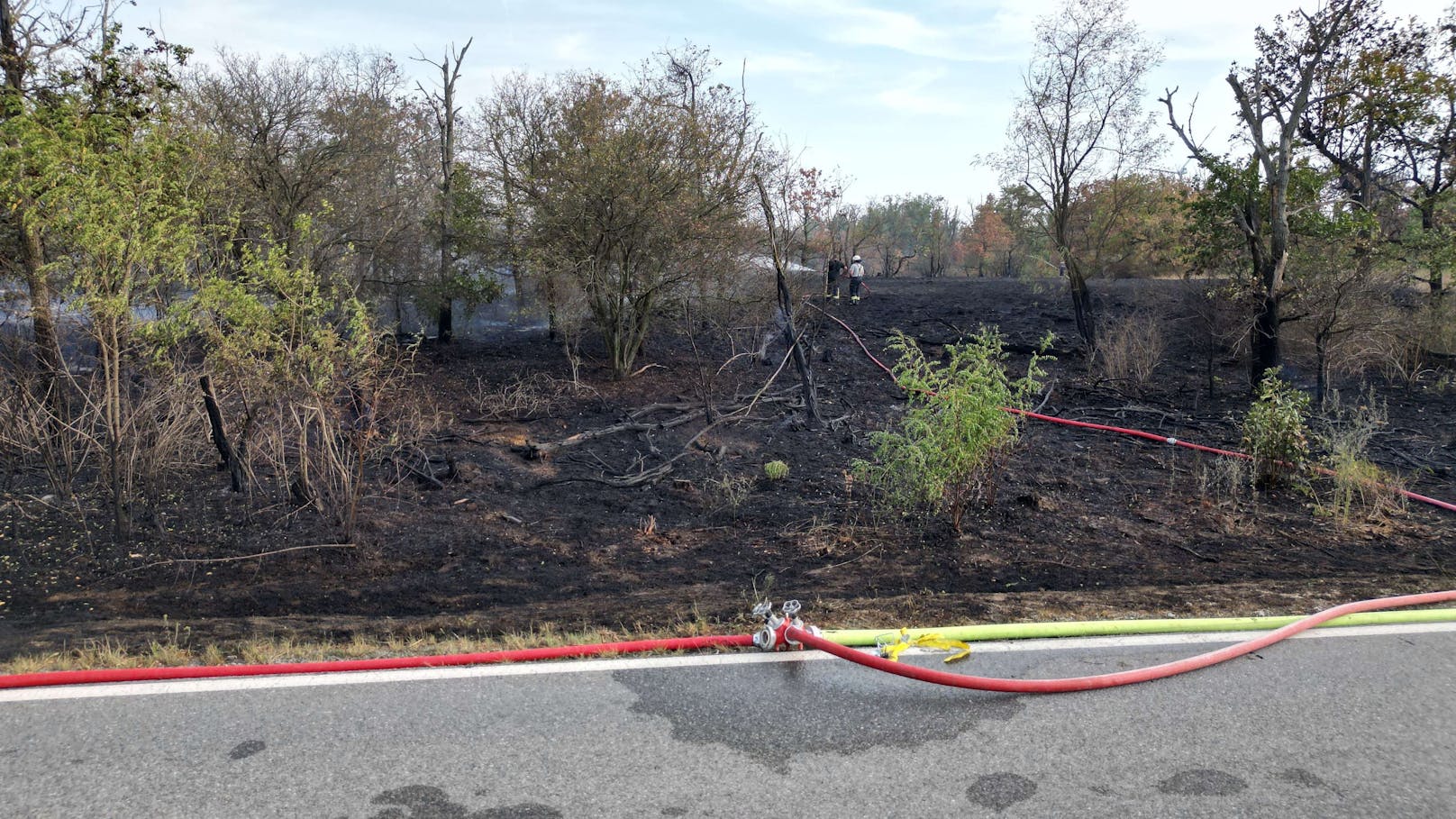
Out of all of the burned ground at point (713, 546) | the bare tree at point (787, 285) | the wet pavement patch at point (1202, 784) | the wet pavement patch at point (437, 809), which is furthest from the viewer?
the bare tree at point (787, 285)

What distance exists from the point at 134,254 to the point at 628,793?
218 inches

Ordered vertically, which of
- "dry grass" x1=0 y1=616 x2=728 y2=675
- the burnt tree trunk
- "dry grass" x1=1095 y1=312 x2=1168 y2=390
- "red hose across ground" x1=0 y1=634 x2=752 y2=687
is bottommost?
"dry grass" x1=0 y1=616 x2=728 y2=675

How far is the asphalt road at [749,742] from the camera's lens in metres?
2.99

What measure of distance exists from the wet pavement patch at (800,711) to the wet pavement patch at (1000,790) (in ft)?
1.10

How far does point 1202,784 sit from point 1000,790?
2.32 ft

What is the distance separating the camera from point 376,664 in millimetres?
4070

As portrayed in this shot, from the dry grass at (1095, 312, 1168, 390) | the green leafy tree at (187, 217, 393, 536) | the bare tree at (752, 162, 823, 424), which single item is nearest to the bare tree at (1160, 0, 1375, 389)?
the dry grass at (1095, 312, 1168, 390)

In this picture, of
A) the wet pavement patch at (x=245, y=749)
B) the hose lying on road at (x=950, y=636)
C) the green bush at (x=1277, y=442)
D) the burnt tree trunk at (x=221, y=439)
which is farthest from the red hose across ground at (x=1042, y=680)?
the burnt tree trunk at (x=221, y=439)

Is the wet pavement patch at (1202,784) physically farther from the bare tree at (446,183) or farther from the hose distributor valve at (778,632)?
the bare tree at (446,183)

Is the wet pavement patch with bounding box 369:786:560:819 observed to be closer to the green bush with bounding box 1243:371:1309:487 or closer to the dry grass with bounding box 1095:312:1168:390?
the green bush with bounding box 1243:371:1309:487

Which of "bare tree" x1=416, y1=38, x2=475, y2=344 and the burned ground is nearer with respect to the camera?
the burned ground

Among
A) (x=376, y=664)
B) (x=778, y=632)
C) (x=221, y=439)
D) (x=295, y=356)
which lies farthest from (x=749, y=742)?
(x=221, y=439)

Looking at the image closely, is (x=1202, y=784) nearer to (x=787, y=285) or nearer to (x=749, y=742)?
(x=749, y=742)

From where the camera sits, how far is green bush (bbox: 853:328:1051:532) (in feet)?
21.2
